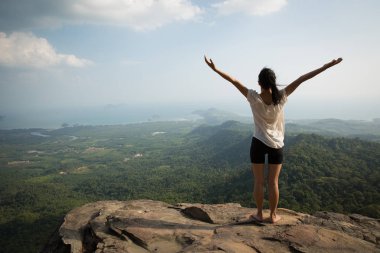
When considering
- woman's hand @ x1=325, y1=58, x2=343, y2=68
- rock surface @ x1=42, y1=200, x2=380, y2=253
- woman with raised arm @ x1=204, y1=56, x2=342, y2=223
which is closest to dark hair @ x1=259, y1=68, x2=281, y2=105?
woman with raised arm @ x1=204, y1=56, x2=342, y2=223

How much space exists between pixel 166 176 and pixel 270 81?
3005 inches

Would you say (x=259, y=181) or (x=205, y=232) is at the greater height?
(x=259, y=181)

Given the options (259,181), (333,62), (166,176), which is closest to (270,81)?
(333,62)

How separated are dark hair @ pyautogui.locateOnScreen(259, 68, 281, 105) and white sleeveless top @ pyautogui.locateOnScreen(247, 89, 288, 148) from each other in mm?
125

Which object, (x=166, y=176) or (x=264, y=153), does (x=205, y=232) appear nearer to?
(x=264, y=153)

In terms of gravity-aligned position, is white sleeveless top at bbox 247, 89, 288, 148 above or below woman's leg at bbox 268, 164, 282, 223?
above

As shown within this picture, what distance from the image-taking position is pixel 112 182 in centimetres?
7769

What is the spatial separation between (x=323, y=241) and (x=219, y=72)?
3.54 m

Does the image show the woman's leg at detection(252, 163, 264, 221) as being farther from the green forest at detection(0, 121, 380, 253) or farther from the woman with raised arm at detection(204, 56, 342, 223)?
the green forest at detection(0, 121, 380, 253)

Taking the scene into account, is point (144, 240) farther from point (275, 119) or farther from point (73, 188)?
point (73, 188)

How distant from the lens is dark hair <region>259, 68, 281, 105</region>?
4.88 meters

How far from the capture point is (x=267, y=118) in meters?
5.08

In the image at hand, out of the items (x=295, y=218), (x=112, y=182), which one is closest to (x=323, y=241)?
(x=295, y=218)

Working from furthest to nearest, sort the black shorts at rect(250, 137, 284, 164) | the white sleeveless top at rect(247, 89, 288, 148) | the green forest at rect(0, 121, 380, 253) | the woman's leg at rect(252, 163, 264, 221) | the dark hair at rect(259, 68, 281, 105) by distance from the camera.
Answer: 1. the green forest at rect(0, 121, 380, 253)
2. the woman's leg at rect(252, 163, 264, 221)
3. the black shorts at rect(250, 137, 284, 164)
4. the white sleeveless top at rect(247, 89, 288, 148)
5. the dark hair at rect(259, 68, 281, 105)
